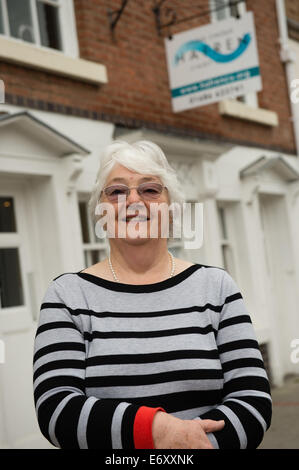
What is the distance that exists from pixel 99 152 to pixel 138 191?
381cm

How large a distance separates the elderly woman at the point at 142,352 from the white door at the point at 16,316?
304 centimetres

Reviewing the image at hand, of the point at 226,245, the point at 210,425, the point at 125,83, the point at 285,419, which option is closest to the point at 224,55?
the point at 125,83

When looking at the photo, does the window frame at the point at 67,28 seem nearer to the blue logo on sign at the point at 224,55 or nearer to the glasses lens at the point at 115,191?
the blue logo on sign at the point at 224,55

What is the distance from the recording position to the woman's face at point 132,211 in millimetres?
1933

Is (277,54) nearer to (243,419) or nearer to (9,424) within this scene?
(9,424)

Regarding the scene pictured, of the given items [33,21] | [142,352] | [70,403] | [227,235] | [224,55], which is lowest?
[70,403]

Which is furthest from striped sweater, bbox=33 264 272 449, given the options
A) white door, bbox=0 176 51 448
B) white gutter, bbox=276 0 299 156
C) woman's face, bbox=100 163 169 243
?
white gutter, bbox=276 0 299 156

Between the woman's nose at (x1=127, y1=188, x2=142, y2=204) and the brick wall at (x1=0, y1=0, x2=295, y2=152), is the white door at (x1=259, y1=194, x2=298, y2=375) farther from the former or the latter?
the woman's nose at (x1=127, y1=188, x2=142, y2=204)

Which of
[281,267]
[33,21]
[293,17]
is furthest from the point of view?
[293,17]

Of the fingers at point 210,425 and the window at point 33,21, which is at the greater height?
the window at point 33,21

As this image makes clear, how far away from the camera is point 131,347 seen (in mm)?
1781

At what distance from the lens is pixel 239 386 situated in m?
1.81

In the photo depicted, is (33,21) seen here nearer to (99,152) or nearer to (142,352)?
(99,152)

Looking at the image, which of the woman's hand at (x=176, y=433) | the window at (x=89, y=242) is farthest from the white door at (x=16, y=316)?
the woman's hand at (x=176, y=433)
